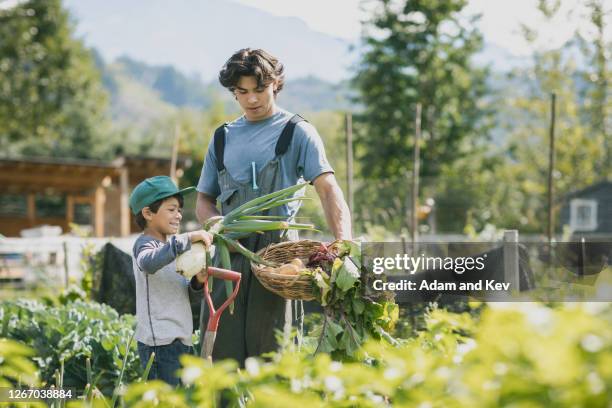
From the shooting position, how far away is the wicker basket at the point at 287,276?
2410mm

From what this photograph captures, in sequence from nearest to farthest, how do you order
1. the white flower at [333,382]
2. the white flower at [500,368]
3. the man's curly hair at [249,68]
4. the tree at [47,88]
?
the white flower at [500,368] → the white flower at [333,382] → the man's curly hair at [249,68] → the tree at [47,88]

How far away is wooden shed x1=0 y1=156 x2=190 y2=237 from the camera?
19906 mm

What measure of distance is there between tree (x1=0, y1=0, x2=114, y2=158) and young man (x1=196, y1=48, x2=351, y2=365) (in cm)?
2775

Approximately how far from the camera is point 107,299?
17.6 ft

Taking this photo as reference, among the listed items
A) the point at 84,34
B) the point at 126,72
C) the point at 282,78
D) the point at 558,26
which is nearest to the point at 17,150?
the point at 84,34

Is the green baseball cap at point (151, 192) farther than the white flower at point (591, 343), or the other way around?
the green baseball cap at point (151, 192)

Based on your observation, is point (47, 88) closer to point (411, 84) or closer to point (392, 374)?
point (411, 84)

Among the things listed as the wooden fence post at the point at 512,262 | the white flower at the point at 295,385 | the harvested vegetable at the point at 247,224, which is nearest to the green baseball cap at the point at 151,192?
the harvested vegetable at the point at 247,224

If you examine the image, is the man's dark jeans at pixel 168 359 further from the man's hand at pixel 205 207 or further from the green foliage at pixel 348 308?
the green foliage at pixel 348 308

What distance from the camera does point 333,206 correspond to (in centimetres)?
276

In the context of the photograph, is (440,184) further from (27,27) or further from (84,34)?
(84,34)

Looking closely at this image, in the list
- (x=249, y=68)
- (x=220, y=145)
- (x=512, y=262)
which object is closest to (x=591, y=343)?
(x=249, y=68)

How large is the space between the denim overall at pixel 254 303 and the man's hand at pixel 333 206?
17cm

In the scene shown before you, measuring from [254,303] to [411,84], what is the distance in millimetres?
24082
